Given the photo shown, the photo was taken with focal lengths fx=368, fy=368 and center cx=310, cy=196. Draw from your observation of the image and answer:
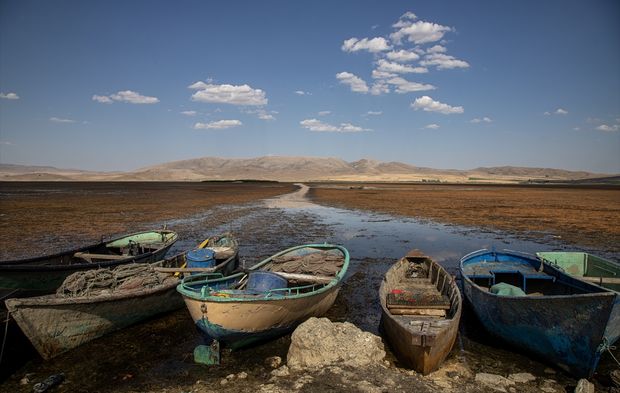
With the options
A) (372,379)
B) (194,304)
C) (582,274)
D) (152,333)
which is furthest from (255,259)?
(582,274)

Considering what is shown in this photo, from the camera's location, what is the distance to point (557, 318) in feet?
24.5

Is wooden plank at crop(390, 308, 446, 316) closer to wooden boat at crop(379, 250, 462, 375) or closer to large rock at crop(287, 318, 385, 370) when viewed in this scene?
wooden boat at crop(379, 250, 462, 375)

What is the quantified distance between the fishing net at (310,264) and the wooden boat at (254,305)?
25 cm

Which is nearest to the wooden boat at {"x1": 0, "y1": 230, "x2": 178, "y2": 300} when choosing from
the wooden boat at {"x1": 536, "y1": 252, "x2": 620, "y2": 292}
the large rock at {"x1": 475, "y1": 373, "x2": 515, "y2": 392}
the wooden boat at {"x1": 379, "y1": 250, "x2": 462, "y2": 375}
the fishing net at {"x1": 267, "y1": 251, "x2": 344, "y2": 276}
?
the fishing net at {"x1": 267, "y1": 251, "x2": 344, "y2": 276}

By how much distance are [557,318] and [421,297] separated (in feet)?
10.3

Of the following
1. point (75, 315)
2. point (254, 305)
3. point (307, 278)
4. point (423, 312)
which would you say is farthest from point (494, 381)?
point (75, 315)

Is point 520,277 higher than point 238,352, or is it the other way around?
point 520,277

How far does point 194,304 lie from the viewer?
811 centimetres

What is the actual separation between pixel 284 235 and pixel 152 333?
48.9 ft

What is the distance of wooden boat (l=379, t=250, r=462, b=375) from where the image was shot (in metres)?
7.24

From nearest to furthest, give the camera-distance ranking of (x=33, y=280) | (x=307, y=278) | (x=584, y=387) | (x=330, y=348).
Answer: (x=584, y=387)
(x=330, y=348)
(x=307, y=278)
(x=33, y=280)

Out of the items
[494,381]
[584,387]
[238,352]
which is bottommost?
[238,352]

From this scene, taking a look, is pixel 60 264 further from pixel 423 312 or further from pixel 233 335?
pixel 423 312

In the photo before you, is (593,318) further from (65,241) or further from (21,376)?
(65,241)
